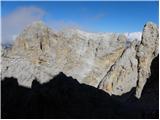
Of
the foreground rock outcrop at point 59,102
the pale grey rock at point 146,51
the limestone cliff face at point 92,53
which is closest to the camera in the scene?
the foreground rock outcrop at point 59,102

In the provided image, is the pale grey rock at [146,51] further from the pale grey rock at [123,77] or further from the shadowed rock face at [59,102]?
the shadowed rock face at [59,102]

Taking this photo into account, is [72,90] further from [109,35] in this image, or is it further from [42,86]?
[109,35]

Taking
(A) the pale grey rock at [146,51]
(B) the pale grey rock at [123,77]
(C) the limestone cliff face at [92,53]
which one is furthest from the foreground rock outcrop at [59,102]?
(B) the pale grey rock at [123,77]

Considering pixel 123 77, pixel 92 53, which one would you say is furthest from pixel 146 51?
pixel 92 53

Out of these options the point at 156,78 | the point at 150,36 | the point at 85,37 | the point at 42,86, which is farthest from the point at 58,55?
the point at 42,86

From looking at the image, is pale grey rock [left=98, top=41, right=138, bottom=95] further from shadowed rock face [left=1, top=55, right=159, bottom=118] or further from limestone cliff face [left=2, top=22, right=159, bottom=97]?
shadowed rock face [left=1, top=55, right=159, bottom=118]

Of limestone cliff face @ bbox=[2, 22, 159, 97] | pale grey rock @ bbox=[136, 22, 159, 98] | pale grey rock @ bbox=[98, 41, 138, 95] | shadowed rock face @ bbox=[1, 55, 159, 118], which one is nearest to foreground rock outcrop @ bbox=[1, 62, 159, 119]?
shadowed rock face @ bbox=[1, 55, 159, 118]

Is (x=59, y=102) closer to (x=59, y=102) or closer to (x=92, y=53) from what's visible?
(x=59, y=102)
